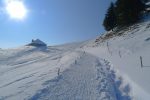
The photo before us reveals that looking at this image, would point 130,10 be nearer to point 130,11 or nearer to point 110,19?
point 130,11

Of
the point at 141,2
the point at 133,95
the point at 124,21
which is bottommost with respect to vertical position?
the point at 133,95

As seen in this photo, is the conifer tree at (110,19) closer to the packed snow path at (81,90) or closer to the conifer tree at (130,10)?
the conifer tree at (130,10)

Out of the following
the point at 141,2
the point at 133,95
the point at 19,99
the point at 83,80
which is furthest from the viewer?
the point at 141,2

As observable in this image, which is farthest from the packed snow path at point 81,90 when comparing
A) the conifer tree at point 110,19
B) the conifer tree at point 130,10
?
the conifer tree at point 110,19

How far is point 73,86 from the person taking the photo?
39.0 ft

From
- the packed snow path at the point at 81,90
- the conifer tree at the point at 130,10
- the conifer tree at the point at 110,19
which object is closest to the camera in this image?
the packed snow path at the point at 81,90

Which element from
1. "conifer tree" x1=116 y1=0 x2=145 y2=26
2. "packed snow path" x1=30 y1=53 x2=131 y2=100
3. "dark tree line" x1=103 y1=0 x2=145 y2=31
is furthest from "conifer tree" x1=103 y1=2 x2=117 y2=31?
"packed snow path" x1=30 y1=53 x2=131 y2=100

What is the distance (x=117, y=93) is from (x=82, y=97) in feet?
5.62

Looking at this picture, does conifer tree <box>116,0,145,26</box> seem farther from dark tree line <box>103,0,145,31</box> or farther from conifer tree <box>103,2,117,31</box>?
conifer tree <box>103,2,117,31</box>

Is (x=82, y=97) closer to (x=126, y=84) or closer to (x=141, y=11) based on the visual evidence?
(x=126, y=84)

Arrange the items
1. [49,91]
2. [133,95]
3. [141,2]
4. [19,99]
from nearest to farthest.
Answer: [133,95] → [19,99] → [49,91] → [141,2]

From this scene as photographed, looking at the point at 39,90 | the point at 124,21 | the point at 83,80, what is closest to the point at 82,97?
the point at 39,90

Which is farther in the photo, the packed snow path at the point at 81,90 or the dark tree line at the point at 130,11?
the dark tree line at the point at 130,11

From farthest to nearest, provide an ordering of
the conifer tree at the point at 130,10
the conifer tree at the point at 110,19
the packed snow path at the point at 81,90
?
the conifer tree at the point at 110,19, the conifer tree at the point at 130,10, the packed snow path at the point at 81,90
